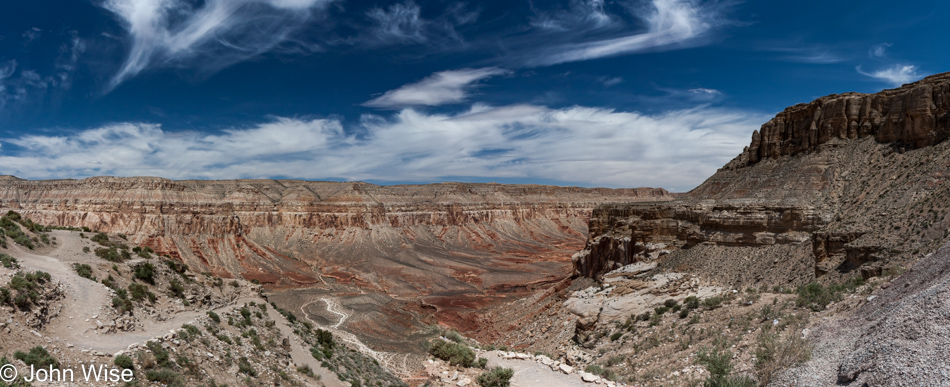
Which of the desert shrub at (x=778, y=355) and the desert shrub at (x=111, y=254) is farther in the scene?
the desert shrub at (x=111, y=254)

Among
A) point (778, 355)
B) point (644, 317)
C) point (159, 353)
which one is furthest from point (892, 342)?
point (159, 353)

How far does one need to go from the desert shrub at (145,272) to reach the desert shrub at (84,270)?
1884 millimetres

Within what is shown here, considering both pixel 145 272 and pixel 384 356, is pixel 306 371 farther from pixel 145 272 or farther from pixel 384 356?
pixel 384 356

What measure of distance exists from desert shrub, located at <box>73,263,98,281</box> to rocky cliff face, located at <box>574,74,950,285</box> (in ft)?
93.8

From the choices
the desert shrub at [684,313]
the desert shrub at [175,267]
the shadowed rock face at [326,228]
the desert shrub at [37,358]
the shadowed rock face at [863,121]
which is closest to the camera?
the desert shrub at [37,358]

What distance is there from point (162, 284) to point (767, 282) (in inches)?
1117

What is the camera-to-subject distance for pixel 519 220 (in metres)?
126

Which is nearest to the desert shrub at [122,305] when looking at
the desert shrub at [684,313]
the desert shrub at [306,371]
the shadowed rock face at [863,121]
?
the desert shrub at [306,371]

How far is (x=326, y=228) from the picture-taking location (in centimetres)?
9056

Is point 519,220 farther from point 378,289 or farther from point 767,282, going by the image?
point 767,282

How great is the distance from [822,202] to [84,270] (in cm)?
3683

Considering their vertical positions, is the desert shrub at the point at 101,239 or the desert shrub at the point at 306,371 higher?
the desert shrub at the point at 101,239

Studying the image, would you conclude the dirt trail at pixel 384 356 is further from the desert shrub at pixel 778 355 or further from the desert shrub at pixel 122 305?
the desert shrub at pixel 778 355

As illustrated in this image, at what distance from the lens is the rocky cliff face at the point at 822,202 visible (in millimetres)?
19562
